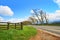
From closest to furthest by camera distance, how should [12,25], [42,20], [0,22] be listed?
[0,22] < [12,25] < [42,20]

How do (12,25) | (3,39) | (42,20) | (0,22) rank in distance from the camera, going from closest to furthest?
(3,39) → (0,22) → (12,25) → (42,20)

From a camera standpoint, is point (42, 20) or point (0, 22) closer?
point (0, 22)

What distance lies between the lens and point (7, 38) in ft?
38.3

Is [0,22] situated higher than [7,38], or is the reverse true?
[0,22]

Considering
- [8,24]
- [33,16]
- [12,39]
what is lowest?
[12,39]

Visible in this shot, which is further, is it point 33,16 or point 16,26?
point 33,16

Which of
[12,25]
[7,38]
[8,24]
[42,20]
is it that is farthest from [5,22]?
[42,20]

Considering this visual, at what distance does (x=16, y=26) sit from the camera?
2400 centimetres

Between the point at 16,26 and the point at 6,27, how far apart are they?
286 cm

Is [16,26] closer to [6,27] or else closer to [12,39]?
[6,27]

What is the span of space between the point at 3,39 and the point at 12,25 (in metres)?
12.0

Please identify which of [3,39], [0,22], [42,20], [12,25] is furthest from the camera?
[42,20]

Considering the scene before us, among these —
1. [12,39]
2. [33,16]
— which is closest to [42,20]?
[33,16]

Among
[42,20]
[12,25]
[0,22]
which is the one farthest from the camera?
[42,20]
